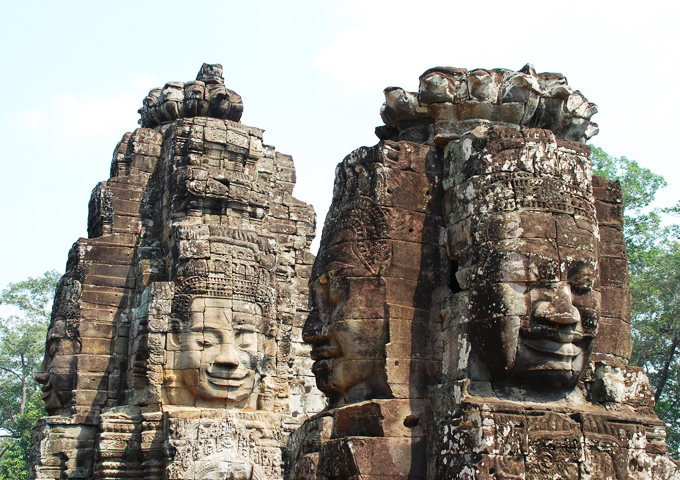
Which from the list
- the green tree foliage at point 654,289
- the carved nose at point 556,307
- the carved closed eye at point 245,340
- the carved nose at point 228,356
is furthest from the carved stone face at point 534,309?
the green tree foliage at point 654,289

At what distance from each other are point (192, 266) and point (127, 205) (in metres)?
2.92

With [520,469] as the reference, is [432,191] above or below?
above

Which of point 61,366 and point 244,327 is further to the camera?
point 61,366

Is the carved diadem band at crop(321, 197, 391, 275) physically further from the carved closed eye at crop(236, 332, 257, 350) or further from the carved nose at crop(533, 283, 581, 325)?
the carved closed eye at crop(236, 332, 257, 350)

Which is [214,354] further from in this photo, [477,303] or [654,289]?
[654,289]

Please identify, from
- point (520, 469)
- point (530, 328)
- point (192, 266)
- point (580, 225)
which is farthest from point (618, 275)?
point (192, 266)

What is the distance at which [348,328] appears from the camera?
6.99m

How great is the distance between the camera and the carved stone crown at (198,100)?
16062 mm

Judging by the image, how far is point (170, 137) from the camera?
626 inches

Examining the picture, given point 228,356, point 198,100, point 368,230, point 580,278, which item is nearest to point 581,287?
point 580,278

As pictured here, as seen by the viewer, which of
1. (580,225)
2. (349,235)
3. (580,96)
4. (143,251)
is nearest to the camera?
(580,225)

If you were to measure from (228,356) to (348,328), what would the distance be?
22.1 ft

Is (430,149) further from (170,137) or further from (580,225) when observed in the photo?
(170,137)

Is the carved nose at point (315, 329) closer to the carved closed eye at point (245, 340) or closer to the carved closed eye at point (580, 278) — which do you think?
the carved closed eye at point (580, 278)
